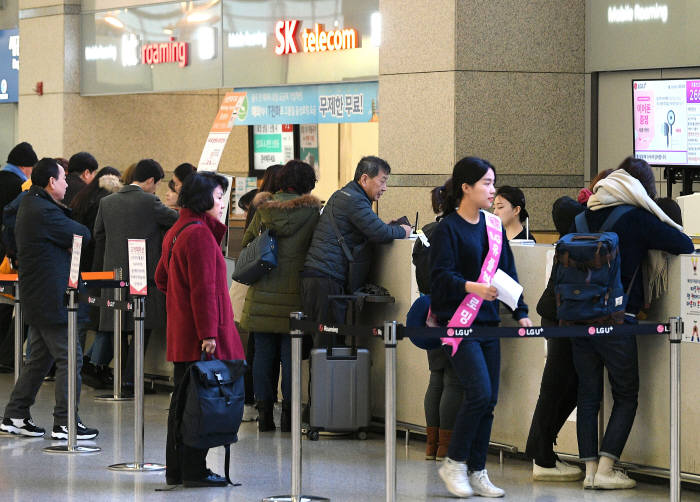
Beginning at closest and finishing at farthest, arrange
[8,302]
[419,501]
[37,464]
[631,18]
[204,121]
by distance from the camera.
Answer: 1. [419,501]
2. [37,464]
3. [631,18]
4. [8,302]
5. [204,121]

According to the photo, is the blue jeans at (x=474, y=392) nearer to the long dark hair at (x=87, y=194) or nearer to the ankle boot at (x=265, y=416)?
the ankle boot at (x=265, y=416)

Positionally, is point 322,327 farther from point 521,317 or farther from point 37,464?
point 37,464

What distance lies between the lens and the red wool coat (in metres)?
6.60

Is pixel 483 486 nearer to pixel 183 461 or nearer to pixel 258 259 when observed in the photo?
pixel 183 461

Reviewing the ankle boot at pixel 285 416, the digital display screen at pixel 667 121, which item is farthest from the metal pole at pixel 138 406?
the digital display screen at pixel 667 121

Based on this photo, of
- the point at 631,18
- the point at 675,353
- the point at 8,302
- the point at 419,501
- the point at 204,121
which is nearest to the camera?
the point at 675,353

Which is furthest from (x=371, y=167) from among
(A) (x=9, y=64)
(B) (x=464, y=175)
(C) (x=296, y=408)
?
(A) (x=9, y=64)

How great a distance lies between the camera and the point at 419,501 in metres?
6.42

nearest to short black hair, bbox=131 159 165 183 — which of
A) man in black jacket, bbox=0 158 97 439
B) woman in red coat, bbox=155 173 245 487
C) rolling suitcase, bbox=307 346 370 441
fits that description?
man in black jacket, bbox=0 158 97 439

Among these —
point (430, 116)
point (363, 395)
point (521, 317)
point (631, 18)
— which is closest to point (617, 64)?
point (631, 18)

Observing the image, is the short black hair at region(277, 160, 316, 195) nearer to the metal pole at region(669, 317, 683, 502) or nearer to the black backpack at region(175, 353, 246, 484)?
the black backpack at region(175, 353, 246, 484)

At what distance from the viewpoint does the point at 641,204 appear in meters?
6.41

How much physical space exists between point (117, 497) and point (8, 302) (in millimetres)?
5126

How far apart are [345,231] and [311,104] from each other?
407 centimetres
